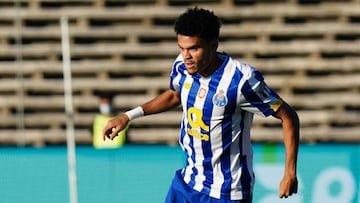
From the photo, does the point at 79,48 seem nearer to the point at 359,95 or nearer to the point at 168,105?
the point at 359,95

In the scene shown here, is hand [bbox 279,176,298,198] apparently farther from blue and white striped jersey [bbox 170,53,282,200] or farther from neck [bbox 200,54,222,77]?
neck [bbox 200,54,222,77]

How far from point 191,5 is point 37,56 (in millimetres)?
1832

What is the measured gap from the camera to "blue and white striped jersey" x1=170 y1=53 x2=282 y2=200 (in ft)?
11.8

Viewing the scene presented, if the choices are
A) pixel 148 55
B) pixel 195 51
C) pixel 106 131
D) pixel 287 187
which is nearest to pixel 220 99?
pixel 195 51

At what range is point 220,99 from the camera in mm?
3635

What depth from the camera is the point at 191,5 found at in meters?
9.16

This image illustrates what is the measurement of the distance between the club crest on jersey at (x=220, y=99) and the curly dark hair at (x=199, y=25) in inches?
10.2

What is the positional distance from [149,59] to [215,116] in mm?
5577

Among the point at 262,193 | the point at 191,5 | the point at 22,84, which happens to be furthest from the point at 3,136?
the point at 262,193

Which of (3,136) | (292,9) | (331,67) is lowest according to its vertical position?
(3,136)

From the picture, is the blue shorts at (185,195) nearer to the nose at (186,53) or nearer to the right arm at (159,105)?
the right arm at (159,105)

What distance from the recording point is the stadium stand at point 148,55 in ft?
29.3

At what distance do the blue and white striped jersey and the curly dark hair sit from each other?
21 cm

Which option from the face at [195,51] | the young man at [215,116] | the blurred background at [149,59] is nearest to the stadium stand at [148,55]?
the blurred background at [149,59]
